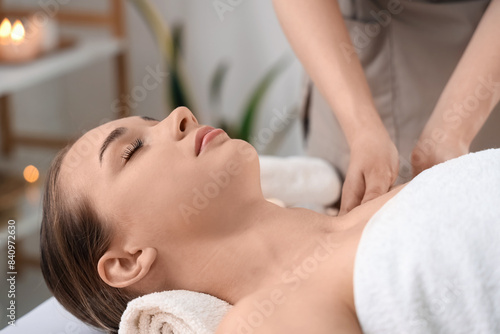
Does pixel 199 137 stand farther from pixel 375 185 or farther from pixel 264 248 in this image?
pixel 375 185

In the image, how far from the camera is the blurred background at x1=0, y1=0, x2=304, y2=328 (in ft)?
8.64

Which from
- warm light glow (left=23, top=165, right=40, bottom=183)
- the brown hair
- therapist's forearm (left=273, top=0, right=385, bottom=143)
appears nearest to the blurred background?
warm light glow (left=23, top=165, right=40, bottom=183)

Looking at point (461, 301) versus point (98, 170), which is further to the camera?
point (98, 170)

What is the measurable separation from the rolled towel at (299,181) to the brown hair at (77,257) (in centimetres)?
45

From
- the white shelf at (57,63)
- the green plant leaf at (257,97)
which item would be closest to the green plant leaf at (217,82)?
the green plant leaf at (257,97)

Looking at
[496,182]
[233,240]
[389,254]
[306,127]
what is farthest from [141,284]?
[306,127]

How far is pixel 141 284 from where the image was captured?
1.16 metres

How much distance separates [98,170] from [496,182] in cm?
68

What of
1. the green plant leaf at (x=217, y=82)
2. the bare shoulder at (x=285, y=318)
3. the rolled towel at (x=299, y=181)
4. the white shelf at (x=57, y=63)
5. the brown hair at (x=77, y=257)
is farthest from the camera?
the green plant leaf at (x=217, y=82)

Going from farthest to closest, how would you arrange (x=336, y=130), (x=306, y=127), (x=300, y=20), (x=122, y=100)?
(x=122, y=100) < (x=306, y=127) < (x=336, y=130) < (x=300, y=20)

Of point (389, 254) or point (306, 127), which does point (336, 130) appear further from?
point (389, 254)

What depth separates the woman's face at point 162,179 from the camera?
3.67ft

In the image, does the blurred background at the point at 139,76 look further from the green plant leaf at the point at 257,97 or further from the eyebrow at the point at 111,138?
the eyebrow at the point at 111,138

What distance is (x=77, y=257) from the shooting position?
46.1 inches
